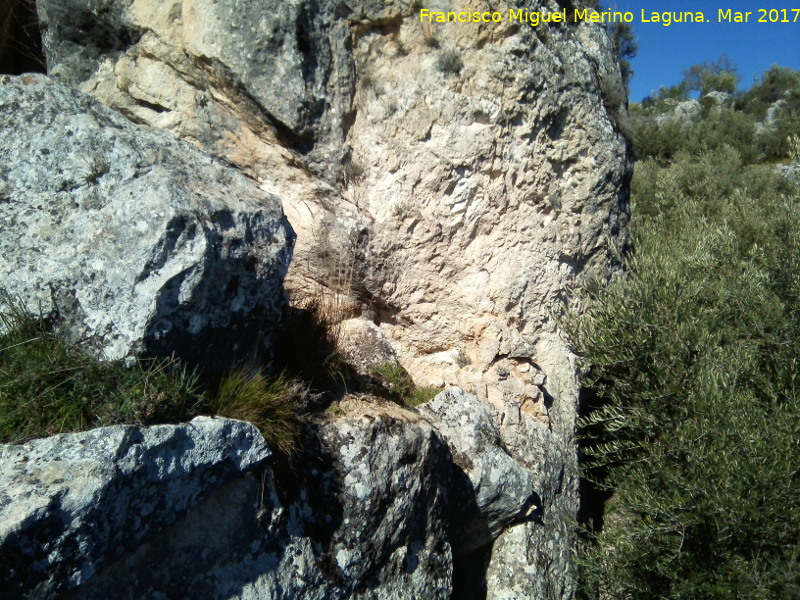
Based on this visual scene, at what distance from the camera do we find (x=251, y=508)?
3.29m

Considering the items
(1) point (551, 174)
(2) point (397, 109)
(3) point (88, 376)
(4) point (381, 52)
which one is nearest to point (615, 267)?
(1) point (551, 174)

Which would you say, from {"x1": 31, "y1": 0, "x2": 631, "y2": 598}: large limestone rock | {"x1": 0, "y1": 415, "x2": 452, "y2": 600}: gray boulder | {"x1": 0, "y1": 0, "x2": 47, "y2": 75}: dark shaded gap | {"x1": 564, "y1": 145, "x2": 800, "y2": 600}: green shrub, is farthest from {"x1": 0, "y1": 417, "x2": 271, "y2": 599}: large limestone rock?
{"x1": 0, "y1": 0, "x2": 47, "y2": 75}: dark shaded gap

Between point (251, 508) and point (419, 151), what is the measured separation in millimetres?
3624

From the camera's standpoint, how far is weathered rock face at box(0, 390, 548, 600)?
2488 mm

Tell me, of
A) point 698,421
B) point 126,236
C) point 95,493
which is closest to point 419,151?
point 126,236

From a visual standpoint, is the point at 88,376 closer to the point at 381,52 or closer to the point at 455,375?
the point at 455,375

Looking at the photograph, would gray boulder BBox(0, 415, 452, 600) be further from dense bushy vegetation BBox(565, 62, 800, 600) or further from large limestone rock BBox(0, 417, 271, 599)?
dense bushy vegetation BBox(565, 62, 800, 600)

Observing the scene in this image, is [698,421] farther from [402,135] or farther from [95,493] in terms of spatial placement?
[95,493]

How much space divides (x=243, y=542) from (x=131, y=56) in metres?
4.51

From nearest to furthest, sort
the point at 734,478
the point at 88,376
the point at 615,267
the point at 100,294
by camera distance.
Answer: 1. the point at 88,376
2. the point at 100,294
3. the point at 734,478
4. the point at 615,267

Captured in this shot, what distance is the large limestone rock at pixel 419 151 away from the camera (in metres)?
5.32

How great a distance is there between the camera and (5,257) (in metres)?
3.23

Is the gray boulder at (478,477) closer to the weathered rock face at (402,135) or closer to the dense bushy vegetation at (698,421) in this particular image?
the weathered rock face at (402,135)

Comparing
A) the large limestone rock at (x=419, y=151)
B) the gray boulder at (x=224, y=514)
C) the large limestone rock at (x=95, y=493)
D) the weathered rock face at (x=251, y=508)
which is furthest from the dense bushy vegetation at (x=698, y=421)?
the large limestone rock at (x=95, y=493)
